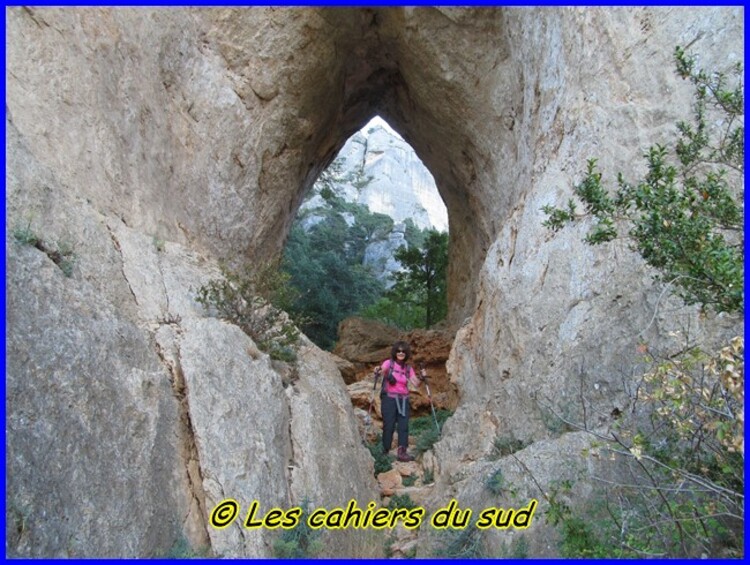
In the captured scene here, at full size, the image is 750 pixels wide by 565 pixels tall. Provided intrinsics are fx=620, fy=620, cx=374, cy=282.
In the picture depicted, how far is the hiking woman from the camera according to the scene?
880 centimetres

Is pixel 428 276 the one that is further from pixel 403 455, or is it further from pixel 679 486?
pixel 679 486

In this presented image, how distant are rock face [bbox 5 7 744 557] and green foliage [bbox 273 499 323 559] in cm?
24

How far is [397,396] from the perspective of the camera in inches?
345

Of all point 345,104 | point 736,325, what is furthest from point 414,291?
point 736,325

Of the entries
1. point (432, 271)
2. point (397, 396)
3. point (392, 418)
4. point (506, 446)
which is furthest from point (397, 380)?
point (432, 271)

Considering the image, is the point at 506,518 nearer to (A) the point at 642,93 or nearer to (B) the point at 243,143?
(A) the point at 642,93

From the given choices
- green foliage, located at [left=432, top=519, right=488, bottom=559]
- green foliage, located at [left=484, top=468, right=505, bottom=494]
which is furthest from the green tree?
green foliage, located at [left=432, top=519, right=488, bottom=559]

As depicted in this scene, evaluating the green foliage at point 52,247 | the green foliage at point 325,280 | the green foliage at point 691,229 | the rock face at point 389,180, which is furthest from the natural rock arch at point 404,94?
the rock face at point 389,180

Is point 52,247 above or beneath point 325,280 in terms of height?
beneath

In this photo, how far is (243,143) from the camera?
1120cm

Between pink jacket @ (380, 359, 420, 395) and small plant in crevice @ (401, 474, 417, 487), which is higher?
pink jacket @ (380, 359, 420, 395)

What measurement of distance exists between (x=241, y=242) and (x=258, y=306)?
3.26m

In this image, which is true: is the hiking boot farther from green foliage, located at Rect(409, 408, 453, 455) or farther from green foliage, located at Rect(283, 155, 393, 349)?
green foliage, located at Rect(283, 155, 393, 349)

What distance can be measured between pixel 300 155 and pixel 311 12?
2780 mm
